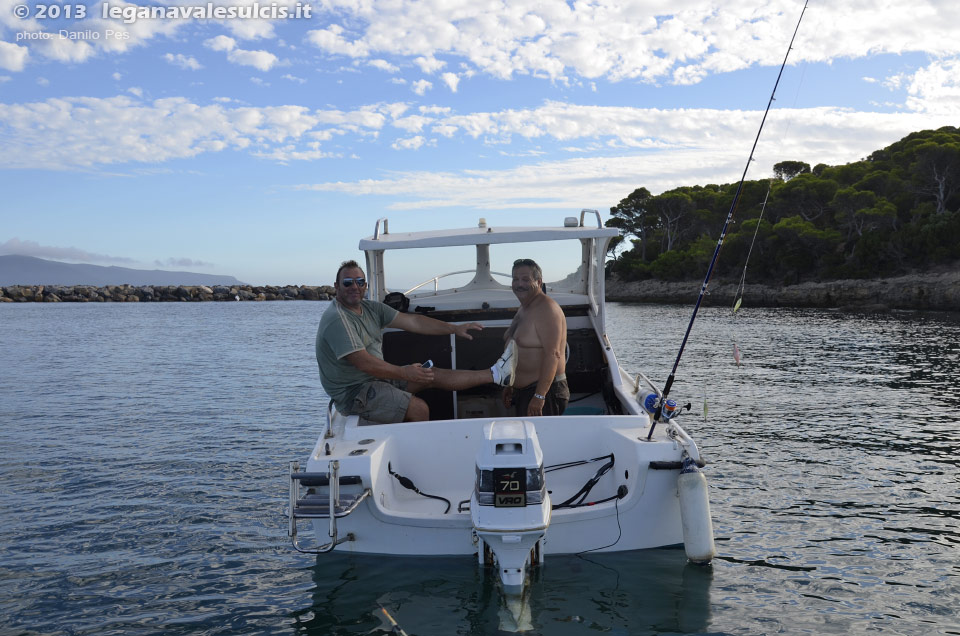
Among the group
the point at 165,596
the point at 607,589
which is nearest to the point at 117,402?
the point at 165,596

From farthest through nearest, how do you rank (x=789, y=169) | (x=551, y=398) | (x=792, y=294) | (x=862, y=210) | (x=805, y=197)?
(x=789, y=169), (x=805, y=197), (x=862, y=210), (x=792, y=294), (x=551, y=398)

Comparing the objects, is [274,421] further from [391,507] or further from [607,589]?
[607,589]

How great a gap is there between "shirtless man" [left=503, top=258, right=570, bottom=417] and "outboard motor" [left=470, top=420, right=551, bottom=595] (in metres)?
1.48

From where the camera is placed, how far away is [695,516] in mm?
4305

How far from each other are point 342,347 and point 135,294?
10389 cm

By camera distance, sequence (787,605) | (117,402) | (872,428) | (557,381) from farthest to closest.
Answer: (117,402)
(872,428)
(557,381)
(787,605)

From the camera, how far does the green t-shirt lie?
541 centimetres

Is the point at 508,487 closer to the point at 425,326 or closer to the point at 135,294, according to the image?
the point at 425,326

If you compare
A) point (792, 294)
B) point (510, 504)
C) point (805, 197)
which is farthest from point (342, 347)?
point (805, 197)

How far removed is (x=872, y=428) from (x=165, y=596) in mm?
9499

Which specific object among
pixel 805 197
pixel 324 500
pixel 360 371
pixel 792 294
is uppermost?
pixel 805 197

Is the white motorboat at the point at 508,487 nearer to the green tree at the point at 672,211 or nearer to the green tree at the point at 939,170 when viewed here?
the green tree at the point at 939,170

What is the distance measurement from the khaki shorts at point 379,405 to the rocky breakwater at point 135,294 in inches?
4006

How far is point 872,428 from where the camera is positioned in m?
10.3
